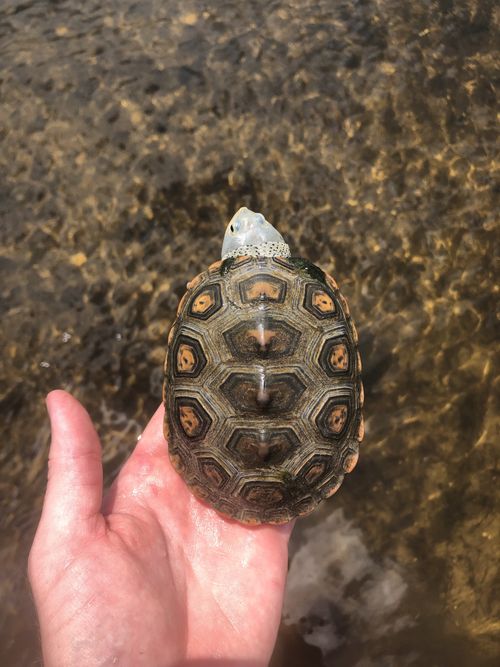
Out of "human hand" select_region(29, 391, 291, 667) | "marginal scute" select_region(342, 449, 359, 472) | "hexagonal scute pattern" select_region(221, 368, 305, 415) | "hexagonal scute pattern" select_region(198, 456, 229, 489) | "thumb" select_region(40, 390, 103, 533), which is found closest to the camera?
"human hand" select_region(29, 391, 291, 667)

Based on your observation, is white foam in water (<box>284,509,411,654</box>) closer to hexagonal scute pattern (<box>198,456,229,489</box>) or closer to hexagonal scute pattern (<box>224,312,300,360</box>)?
hexagonal scute pattern (<box>198,456,229,489</box>)

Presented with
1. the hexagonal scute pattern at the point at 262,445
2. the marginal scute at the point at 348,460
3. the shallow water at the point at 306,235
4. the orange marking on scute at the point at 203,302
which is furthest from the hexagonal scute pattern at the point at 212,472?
the shallow water at the point at 306,235

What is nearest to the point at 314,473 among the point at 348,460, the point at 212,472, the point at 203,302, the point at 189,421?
the point at 348,460

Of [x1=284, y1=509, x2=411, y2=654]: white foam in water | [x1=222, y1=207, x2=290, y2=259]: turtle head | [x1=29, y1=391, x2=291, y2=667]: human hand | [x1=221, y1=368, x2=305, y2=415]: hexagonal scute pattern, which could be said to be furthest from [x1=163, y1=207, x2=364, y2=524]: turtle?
[x1=284, y1=509, x2=411, y2=654]: white foam in water

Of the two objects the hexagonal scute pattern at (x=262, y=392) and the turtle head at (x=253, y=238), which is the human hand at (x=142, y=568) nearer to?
the hexagonal scute pattern at (x=262, y=392)

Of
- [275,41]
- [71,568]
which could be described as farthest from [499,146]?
[71,568]

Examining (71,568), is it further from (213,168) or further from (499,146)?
(499,146)

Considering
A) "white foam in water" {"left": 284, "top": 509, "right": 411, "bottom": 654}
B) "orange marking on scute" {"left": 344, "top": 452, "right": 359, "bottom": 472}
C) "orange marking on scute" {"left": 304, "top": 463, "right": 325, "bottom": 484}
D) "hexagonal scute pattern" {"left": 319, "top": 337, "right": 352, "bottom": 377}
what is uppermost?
"hexagonal scute pattern" {"left": 319, "top": 337, "right": 352, "bottom": 377}
